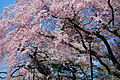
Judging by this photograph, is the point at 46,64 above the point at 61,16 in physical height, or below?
below

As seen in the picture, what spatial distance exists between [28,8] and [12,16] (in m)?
0.92

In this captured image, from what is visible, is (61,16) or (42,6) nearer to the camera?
(61,16)

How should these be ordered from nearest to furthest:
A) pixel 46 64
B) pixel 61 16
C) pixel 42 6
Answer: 1. pixel 61 16
2. pixel 42 6
3. pixel 46 64

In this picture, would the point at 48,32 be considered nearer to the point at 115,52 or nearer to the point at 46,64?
the point at 46,64

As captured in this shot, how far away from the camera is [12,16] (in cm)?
641

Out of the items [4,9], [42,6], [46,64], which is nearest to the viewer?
[42,6]

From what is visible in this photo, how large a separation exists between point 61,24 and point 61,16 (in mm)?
510

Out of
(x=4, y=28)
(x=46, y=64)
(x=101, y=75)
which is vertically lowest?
(x=101, y=75)

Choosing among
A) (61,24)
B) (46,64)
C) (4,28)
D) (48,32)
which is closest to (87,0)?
(61,24)

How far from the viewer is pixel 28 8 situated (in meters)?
5.82

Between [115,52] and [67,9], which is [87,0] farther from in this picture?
[115,52]

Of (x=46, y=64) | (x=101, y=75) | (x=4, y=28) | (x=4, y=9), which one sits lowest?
(x=101, y=75)

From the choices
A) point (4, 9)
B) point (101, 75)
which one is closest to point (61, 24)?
point (4, 9)

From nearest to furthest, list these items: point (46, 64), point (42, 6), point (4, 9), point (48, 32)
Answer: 1. point (42, 6)
2. point (48, 32)
3. point (4, 9)
4. point (46, 64)
